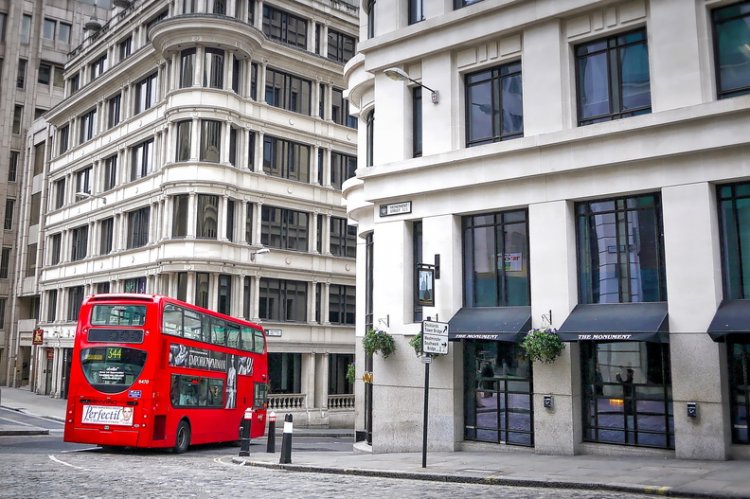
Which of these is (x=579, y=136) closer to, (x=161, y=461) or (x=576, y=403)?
(x=576, y=403)

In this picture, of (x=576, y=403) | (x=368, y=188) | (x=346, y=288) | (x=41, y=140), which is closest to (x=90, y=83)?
(x=41, y=140)

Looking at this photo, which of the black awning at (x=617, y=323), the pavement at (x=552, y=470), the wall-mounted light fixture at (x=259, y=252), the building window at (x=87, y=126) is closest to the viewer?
the pavement at (x=552, y=470)

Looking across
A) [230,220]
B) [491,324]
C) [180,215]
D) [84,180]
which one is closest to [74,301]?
[84,180]

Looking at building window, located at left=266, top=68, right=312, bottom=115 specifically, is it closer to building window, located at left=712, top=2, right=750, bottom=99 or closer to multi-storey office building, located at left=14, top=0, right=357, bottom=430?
multi-storey office building, located at left=14, top=0, right=357, bottom=430

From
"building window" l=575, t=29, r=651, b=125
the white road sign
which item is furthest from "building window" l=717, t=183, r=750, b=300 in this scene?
the white road sign

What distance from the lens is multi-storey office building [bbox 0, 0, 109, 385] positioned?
5800 cm

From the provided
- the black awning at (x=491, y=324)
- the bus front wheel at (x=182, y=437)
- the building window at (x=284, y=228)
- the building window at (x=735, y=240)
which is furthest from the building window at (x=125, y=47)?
the building window at (x=735, y=240)

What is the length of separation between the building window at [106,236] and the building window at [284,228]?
10412 millimetres

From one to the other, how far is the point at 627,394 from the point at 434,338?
14.9 ft

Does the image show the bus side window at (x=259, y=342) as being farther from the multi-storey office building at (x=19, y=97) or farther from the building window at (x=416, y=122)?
the multi-storey office building at (x=19, y=97)

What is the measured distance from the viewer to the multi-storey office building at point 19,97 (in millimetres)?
58000

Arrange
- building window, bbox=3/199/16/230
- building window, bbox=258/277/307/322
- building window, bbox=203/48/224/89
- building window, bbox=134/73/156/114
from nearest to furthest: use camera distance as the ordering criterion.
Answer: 1. building window, bbox=203/48/224/89
2. building window, bbox=258/277/307/322
3. building window, bbox=134/73/156/114
4. building window, bbox=3/199/16/230

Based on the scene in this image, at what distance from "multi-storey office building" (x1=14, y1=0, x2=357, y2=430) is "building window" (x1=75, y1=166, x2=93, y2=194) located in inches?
13.8

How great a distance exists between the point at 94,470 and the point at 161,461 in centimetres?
308
